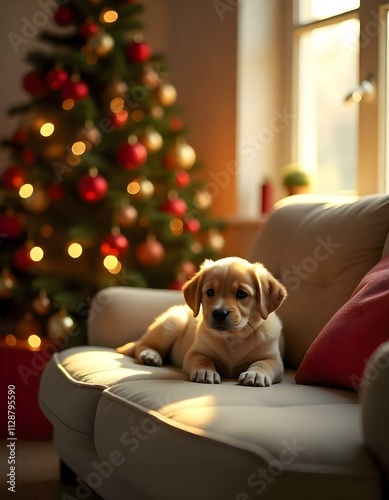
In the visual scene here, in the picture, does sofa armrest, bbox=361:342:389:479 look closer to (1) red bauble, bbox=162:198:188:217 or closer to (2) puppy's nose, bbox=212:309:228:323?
(2) puppy's nose, bbox=212:309:228:323

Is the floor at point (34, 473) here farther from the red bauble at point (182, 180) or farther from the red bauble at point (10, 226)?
the red bauble at point (182, 180)

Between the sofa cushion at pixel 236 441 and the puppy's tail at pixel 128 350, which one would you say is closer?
the sofa cushion at pixel 236 441

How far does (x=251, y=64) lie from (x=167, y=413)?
119 inches

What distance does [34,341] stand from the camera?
3.90 metres

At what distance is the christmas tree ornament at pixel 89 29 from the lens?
3.95 m

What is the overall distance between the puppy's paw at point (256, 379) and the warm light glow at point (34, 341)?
2024 mm

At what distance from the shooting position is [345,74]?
13.2ft

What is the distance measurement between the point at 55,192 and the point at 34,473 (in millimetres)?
1480

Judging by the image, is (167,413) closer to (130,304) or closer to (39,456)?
(130,304)

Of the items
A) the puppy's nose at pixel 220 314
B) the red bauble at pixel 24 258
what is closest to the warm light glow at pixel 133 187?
the red bauble at pixel 24 258

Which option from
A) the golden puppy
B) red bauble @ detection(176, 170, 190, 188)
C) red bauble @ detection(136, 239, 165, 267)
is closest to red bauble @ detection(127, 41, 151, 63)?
red bauble @ detection(176, 170, 190, 188)

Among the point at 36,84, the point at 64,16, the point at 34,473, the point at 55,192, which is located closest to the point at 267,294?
the point at 34,473

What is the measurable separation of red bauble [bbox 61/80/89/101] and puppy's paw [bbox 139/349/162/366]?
1.82 m

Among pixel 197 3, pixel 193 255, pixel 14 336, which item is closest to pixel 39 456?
pixel 14 336
